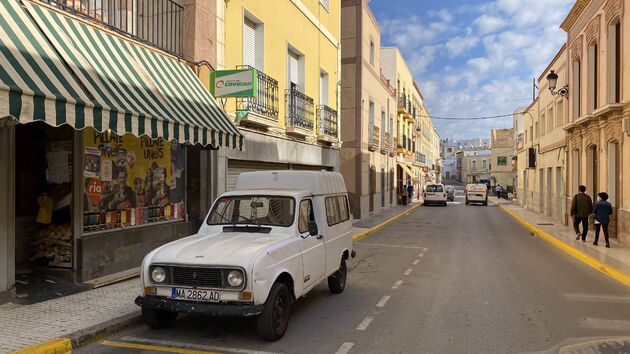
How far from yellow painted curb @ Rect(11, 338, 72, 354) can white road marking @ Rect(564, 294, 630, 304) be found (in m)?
7.43

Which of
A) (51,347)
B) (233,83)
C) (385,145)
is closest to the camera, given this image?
(51,347)

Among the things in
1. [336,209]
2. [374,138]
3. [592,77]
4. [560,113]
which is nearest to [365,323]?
[336,209]

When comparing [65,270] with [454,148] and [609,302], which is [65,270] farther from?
[454,148]

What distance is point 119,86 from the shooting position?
7.36 metres

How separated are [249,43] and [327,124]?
6.23 metres

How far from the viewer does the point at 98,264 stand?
802 centimetres

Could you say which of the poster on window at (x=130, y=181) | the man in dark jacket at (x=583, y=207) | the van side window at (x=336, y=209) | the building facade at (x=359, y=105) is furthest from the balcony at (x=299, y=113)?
the man in dark jacket at (x=583, y=207)

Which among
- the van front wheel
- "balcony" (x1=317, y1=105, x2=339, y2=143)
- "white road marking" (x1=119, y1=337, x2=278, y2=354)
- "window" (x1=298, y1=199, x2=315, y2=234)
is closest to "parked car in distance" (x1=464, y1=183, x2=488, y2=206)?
"balcony" (x1=317, y1=105, x2=339, y2=143)

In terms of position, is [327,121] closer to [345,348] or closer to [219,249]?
[219,249]

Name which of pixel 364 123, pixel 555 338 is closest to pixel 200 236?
pixel 555 338

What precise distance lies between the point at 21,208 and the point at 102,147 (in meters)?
1.71

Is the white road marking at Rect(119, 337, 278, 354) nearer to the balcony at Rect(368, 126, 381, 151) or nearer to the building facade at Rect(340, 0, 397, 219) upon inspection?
the building facade at Rect(340, 0, 397, 219)

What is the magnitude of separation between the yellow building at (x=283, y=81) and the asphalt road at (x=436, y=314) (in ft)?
13.9

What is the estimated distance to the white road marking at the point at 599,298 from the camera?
7.85m
